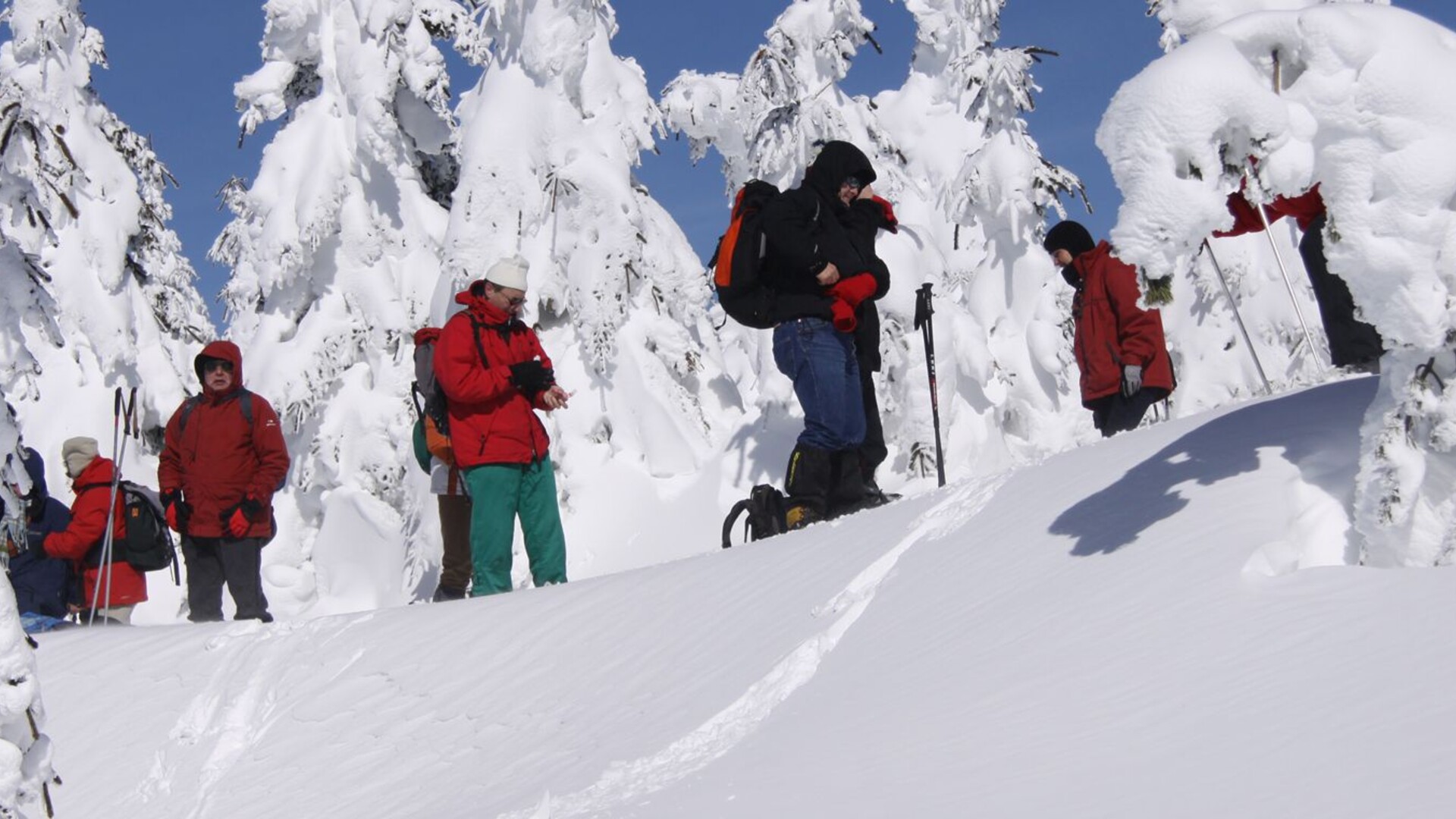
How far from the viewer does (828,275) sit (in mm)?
7543

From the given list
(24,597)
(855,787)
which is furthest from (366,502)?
(855,787)

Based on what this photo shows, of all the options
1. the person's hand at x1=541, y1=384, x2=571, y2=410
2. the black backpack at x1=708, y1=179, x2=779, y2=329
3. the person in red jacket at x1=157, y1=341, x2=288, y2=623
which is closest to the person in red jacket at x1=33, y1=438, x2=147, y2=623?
the person in red jacket at x1=157, y1=341, x2=288, y2=623

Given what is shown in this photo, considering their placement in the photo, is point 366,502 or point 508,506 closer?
point 508,506

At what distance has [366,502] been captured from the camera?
665 inches

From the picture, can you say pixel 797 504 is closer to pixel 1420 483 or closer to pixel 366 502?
pixel 1420 483

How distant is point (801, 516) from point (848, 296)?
1.16m

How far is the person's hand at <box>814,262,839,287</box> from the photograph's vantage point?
7539 millimetres

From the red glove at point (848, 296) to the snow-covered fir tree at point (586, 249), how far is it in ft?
24.3

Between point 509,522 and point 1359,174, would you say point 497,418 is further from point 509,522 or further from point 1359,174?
point 1359,174

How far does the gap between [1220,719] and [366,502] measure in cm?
1453

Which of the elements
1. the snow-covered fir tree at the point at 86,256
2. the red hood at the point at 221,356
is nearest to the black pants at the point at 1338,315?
the red hood at the point at 221,356

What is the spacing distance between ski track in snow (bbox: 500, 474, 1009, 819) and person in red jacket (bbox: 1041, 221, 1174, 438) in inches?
105

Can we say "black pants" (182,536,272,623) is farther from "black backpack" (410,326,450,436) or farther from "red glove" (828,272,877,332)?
"red glove" (828,272,877,332)

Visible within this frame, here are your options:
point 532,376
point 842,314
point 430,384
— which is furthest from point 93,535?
point 842,314
